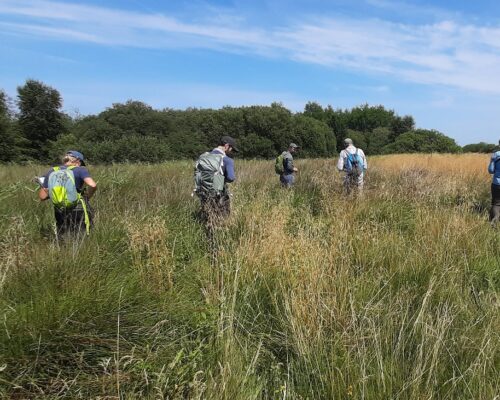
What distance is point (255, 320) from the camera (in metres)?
3.21

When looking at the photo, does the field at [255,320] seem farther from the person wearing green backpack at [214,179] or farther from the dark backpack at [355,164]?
the dark backpack at [355,164]

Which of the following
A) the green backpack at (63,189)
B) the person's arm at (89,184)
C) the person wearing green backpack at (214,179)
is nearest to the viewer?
A: the green backpack at (63,189)

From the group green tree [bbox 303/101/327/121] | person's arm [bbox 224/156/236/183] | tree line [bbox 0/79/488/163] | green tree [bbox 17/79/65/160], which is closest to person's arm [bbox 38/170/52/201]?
person's arm [bbox 224/156/236/183]

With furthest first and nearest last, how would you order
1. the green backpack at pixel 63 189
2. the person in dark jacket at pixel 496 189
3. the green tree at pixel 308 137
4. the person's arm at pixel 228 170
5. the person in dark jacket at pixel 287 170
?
the green tree at pixel 308 137, the person in dark jacket at pixel 287 170, the person in dark jacket at pixel 496 189, the person's arm at pixel 228 170, the green backpack at pixel 63 189

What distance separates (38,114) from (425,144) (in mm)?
48544

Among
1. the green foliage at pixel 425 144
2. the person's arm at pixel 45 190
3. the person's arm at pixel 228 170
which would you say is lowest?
the person's arm at pixel 45 190

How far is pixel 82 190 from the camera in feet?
17.4

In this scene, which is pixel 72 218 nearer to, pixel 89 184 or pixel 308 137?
pixel 89 184

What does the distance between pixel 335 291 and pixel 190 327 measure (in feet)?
3.71

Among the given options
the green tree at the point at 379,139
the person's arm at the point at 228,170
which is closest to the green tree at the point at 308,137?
the green tree at the point at 379,139

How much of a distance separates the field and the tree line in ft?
121

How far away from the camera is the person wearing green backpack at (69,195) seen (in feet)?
15.7

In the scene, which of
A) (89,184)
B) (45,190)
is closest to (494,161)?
(89,184)

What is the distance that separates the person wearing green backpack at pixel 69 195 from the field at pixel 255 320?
0.31 m
